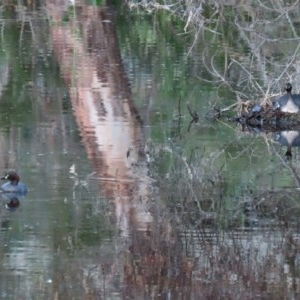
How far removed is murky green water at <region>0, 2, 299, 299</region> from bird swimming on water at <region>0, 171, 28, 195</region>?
0.10m

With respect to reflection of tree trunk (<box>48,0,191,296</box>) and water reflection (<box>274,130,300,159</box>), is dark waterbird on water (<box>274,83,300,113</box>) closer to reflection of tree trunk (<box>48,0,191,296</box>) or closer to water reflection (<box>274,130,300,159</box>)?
water reflection (<box>274,130,300,159</box>)

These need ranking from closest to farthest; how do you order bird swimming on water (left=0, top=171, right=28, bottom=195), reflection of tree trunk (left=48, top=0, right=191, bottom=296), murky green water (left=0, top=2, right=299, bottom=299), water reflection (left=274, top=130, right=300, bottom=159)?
murky green water (left=0, top=2, right=299, bottom=299), reflection of tree trunk (left=48, top=0, right=191, bottom=296), bird swimming on water (left=0, top=171, right=28, bottom=195), water reflection (left=274, top=130, right=300, bottom=159)

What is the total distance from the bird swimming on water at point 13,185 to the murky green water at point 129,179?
96mm

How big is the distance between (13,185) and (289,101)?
451cm

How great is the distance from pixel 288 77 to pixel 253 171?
3125 mm

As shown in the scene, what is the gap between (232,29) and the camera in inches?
856

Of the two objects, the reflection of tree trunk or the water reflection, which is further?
the water reflection

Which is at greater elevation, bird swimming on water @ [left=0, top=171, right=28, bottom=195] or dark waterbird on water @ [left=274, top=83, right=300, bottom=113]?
bird swimming on water @ [left=0, top=171, right=28, bottom=195]

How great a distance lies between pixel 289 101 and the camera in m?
13.2

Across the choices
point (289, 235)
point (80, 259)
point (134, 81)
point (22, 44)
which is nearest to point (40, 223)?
point (80, 259)

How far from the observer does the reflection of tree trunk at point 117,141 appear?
25.2 feet

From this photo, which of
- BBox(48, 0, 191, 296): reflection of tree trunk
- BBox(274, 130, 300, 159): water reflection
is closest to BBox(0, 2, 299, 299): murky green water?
BBox(48, 0, 191, 296): reflection of tree trunk

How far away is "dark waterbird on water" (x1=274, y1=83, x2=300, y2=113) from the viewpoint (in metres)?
13.2

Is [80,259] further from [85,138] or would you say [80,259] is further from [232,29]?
[232,29]
